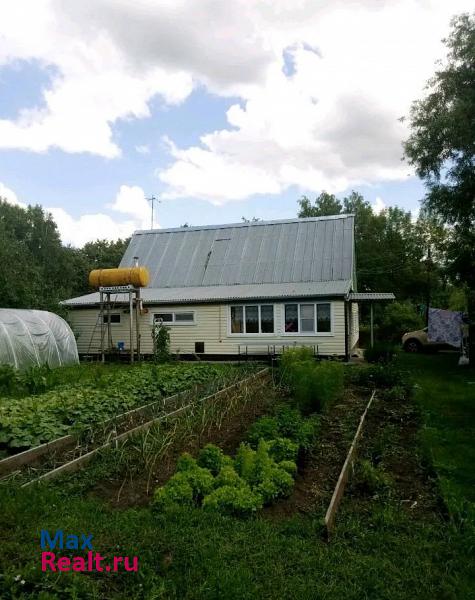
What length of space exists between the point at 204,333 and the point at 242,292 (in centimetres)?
232

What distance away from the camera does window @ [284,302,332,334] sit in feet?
58.3

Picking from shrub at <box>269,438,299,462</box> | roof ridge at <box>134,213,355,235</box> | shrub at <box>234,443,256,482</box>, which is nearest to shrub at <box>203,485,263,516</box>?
shrub at <box>234,443,256,482</box>

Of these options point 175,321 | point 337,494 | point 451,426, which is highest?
point 175,321

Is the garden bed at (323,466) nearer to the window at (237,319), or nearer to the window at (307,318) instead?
the window at (307,318)

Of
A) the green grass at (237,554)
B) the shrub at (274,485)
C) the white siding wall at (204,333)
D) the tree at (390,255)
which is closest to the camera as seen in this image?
the green grass at (237,554)

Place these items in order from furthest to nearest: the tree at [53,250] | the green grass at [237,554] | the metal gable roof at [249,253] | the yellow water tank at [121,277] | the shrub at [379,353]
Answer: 1. the tree at [53,250]
2. the metal gable roof at [249,253]
3. the yellow water tank at [121,277]
4. the shrub at [379,353]
5. the green grass at [237,554]

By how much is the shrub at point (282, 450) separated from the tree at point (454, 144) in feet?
40.7

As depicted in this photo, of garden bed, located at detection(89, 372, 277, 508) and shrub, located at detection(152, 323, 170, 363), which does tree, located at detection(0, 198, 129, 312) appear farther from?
garden bed, located at detection(89, 372, 277, 508)

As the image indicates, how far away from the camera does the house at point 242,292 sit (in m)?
18.0

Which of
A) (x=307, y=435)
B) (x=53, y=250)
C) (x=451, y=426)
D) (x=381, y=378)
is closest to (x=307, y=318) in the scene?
(x=381, y=378)

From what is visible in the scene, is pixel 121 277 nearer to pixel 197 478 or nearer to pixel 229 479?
pixel 197 478

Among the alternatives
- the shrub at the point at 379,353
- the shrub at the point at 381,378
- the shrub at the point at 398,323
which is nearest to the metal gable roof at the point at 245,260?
the shrub at the point at 379,353

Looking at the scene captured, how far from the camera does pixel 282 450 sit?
18.0 feet

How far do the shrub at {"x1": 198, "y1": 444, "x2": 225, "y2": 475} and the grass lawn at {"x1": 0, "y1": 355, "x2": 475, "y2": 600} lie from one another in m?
0.83
